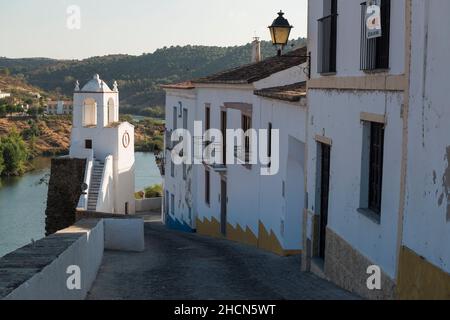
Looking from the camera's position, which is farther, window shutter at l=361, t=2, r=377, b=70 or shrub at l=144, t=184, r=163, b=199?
shrub at l=144, t=184, r=163, b=199

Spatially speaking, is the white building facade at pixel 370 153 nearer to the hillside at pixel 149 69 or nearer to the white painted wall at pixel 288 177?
the white painted wall at pixel 288 177

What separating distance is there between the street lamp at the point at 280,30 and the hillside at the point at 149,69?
67.3 metres

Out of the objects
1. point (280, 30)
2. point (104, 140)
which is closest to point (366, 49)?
point (280, 30)

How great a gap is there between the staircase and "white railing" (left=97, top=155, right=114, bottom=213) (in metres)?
0.18

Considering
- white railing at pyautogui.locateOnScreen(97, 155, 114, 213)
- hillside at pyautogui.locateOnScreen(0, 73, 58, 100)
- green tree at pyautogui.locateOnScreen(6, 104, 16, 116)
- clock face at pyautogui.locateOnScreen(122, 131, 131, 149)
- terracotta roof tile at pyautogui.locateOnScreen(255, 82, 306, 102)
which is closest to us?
terracotta roof tile at pyautogui.locateOnScreen(255, 82, 306, 102)

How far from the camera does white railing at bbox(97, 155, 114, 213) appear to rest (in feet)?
98.1

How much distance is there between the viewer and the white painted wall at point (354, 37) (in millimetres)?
6817

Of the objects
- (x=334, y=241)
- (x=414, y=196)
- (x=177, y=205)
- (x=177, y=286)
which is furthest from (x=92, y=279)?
(x=177, y=205)

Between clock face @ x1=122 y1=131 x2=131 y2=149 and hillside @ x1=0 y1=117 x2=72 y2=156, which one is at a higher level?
clock face @ x1=122 y1=131 x2=131 y2=149

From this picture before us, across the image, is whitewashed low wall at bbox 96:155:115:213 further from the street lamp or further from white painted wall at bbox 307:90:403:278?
white painted wall at bbox 307:90:403:278

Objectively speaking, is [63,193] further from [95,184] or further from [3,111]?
[3,111]

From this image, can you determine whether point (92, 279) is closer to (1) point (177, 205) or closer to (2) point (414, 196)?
(2) point (414, 196)

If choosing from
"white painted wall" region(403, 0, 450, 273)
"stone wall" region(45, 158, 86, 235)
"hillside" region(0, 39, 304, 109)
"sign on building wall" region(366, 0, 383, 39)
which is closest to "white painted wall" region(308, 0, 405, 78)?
"sign on building wall" region(366, 0, 383, 39)

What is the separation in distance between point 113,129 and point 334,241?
83.6ft
